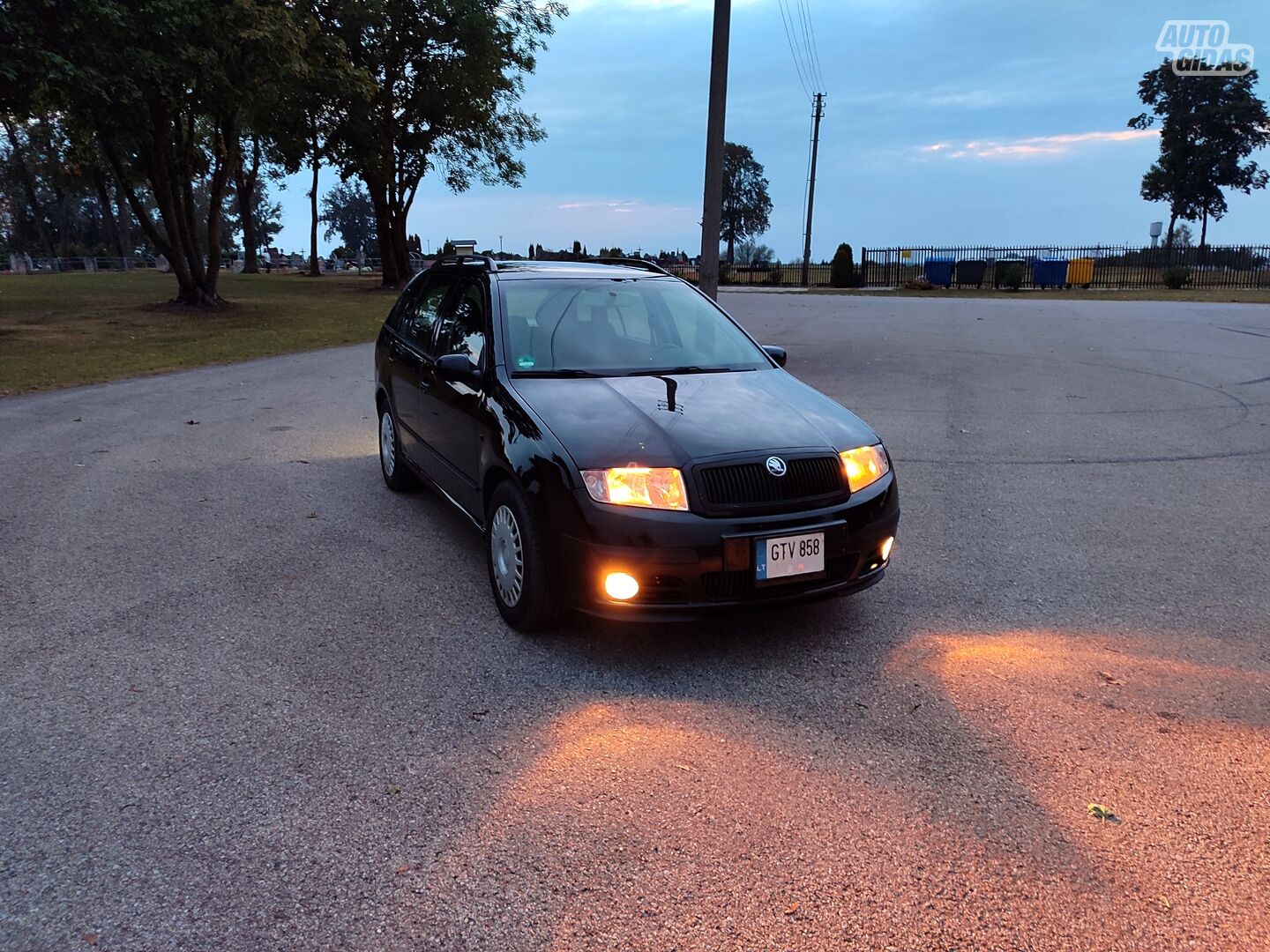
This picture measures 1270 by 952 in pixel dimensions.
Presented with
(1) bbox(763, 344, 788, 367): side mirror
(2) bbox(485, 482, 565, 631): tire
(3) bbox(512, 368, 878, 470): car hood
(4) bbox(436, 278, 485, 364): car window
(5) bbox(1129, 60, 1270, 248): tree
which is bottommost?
(2) bbox(485, 482, 565, 631): tire

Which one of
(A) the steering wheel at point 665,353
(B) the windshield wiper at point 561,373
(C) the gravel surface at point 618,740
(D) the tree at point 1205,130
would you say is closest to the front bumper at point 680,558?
(C) the gravel surface at point 618,740

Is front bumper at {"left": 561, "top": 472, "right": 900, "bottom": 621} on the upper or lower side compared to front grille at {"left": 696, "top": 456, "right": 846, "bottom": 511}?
lower

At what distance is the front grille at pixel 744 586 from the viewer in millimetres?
3641

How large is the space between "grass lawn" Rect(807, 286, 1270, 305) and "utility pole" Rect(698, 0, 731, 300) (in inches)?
946

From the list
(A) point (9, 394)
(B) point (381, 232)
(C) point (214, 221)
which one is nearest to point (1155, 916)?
(A) point (9, 394)

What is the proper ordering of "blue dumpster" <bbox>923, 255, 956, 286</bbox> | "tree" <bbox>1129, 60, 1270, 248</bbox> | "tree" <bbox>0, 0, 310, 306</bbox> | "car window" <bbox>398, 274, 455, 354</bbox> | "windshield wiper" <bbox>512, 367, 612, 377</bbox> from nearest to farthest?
"windshield wiper" <bbox>512, 367, 612, 377</bbox>
"car window" <bbox>398, 274, 455, 354</bbox>
"tree" <bbox>0, 0, 310, 306</bbox>
"blue dumpster" <bbox>923, 255, 956, 286</bbox>
"tree" <bbox>1129, 60, 1270, 248</bbox>

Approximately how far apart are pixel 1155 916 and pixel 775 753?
117 centimetres

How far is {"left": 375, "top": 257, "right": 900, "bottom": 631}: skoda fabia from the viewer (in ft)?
12.0

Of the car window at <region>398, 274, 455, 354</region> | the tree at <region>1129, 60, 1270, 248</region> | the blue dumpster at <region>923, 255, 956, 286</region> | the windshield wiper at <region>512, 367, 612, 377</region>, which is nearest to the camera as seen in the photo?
the windshield wiper at <region>512, 367, 612, 377</region>

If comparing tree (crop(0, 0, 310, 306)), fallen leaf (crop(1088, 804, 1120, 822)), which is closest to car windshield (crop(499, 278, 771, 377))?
fallen leaf (crop(1088, 804, 1120, 822))

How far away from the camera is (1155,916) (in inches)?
93.4

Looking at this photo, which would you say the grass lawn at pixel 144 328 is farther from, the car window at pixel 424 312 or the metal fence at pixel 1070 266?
the metal fence at pixel 1070 266

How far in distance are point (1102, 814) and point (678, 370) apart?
2.84m

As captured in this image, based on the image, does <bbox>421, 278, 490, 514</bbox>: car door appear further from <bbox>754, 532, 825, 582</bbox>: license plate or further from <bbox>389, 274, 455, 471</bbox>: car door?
<bbox>754, 532, 825, 582</bbox>: license plate
